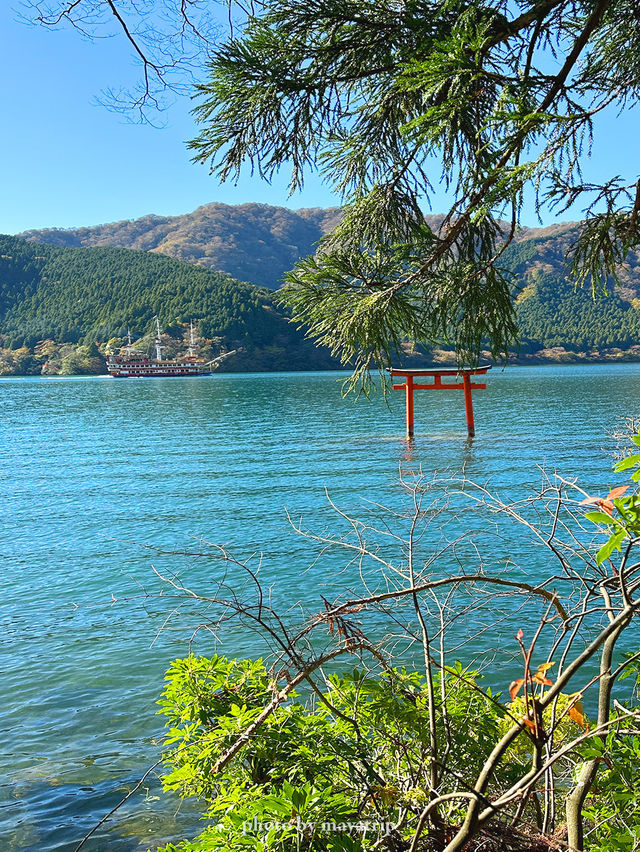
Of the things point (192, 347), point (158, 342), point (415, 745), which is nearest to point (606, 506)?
point (415, 745)

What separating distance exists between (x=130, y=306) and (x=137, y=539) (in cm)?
13587

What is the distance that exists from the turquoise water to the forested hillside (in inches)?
3692

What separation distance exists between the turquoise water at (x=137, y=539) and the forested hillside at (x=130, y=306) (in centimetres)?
9379

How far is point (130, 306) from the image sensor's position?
139625 mm

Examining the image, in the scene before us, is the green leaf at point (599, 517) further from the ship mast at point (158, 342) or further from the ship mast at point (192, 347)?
the ship mast at point (158, 342)

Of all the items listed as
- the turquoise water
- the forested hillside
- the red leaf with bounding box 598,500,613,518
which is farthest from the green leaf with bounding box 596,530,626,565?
the forested hillside

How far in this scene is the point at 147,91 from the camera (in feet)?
9.59

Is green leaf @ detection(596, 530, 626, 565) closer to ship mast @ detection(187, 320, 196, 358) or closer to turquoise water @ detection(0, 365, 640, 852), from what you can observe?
turquoise water @ detection(0, 365, 640, 852)

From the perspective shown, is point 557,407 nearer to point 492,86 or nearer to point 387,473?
point 387,473

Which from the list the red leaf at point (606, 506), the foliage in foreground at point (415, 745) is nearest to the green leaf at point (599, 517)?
the foliage in foreground at point (415, 745)

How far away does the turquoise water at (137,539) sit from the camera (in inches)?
177

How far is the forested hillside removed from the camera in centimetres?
12725

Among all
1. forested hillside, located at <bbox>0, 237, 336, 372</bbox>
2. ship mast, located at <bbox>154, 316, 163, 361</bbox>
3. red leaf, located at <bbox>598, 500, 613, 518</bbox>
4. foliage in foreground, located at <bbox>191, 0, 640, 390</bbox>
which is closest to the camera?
red leaf, located at <bbox>598, 500, 613, 518</bbox>

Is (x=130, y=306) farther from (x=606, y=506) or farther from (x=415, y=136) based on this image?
(x=606, y=506)
